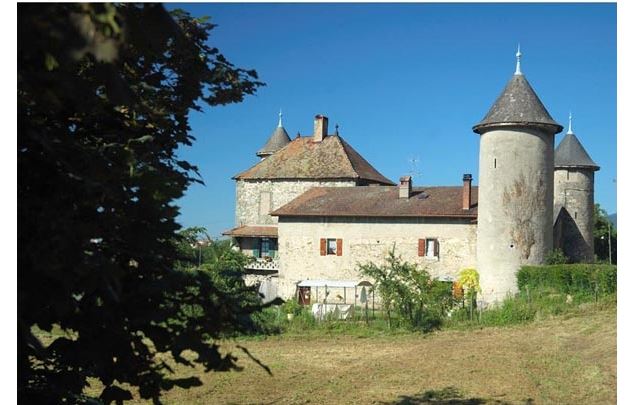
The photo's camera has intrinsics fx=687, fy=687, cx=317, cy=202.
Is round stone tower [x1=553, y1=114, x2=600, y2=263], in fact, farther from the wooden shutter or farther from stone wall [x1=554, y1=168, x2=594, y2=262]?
the wooden shutter

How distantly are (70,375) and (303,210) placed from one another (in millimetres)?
27485

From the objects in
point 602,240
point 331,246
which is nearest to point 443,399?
point 331,246

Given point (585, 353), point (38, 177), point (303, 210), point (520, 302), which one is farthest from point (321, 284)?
point (38, 177)

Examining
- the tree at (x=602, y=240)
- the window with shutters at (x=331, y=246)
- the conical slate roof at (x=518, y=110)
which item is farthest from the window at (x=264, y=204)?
the tree at (x=602, y=240)

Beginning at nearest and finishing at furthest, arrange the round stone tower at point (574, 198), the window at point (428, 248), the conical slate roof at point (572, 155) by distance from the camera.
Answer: the window at point (428, 248)
the round stone tower at point (574, 198)
the conical slate roof at point (572, 155)

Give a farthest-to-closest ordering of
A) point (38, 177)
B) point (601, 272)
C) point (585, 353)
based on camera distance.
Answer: point (601, 272) → point (585, 353) → point (38, 177)

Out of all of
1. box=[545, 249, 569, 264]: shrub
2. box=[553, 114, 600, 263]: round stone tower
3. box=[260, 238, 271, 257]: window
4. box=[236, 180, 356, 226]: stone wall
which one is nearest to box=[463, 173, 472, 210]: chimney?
box=[545, 249, 569, 264]: shrub

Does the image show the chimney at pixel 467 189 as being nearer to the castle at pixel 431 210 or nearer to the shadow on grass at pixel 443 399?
the castle at pixel 431 210

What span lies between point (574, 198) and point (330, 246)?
1306 centimetres

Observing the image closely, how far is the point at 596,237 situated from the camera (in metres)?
53.1

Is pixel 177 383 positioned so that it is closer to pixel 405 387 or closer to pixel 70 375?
pixel 70 375

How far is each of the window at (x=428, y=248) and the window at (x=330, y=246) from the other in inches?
154

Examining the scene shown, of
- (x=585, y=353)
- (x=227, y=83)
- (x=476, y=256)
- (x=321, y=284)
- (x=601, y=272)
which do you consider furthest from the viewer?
(x=321, y=284)

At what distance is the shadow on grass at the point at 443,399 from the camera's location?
11.6 m
